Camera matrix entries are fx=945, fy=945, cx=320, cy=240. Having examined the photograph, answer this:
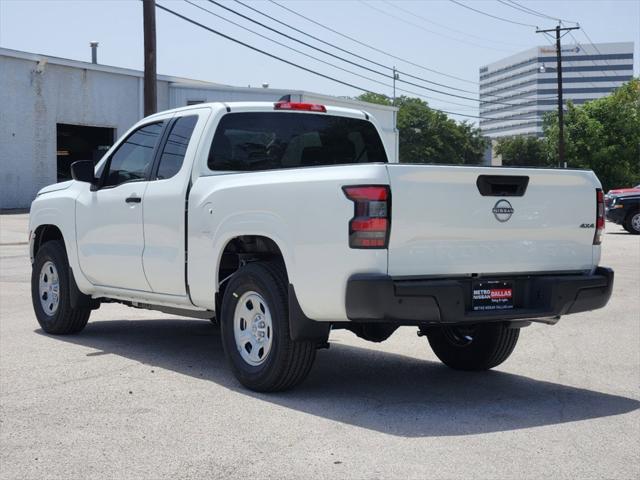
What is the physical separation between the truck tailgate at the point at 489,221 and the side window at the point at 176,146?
2392mm

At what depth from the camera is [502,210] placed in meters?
6.11

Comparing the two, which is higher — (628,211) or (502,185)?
(502,185)

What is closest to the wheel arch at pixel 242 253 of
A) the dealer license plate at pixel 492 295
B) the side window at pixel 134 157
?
the dealer license plate at pixel 492 295

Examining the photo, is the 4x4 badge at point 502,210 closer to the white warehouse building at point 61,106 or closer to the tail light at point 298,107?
the tail light at point 298,107

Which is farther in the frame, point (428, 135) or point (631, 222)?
point (428, 135)

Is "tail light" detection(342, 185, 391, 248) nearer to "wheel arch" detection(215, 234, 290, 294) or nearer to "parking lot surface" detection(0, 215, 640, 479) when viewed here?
"wheel arch" detection(215, 234, 290, 294)

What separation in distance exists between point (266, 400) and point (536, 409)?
5.78 feet

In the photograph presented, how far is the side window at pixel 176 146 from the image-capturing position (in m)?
7.50

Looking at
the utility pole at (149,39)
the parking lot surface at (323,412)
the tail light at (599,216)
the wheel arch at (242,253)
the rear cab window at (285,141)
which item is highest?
the utility pole at (149,39)

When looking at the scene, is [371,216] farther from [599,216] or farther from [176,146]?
[176,146]

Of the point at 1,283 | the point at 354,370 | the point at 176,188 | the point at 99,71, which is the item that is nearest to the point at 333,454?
the point at 354,370

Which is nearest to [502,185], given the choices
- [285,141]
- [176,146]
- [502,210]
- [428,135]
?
[502,210]

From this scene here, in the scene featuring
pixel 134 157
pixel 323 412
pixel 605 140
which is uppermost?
pixel 605 140

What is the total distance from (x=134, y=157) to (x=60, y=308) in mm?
1721
